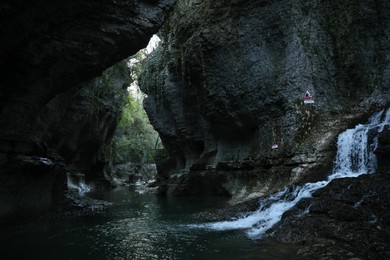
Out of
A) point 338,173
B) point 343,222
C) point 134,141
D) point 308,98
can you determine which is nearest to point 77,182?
point 134,141

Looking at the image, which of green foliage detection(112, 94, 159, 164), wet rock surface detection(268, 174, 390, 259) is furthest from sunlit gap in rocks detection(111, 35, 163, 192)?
wet rock surface detection(268, 174, 390, 259)

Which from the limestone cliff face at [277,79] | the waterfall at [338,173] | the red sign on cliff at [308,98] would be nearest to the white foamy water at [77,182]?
the limestone cliff face at [277,79]

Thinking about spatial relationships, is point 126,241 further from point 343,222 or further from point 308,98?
point 308,98

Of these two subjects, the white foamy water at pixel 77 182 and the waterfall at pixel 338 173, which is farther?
the white foamy water at pixel 77 182

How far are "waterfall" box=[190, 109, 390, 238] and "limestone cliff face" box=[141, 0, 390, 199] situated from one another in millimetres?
701

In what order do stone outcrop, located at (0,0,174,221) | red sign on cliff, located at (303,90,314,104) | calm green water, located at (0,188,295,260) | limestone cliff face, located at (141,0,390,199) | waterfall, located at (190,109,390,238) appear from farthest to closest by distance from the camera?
1. red sign on cliff, located at (303,90,314,104)
2. limestone cliff face, located at (141,0,390,199)
3. waterfall, located at (190,109,390,238)
4. stone outcrop, located at (0,0,174,221)
5. calm green water, located at (0,188,295,260)

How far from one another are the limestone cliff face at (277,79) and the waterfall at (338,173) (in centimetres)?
70

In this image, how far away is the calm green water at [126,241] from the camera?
7219 millimetres

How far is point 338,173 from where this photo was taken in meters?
12.3

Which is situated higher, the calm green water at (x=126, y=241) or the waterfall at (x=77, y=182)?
the waterfall at (x=77, y=182)

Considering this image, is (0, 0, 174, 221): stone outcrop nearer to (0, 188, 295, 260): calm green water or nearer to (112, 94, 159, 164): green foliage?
(0, 188, 295, 260): calm green water

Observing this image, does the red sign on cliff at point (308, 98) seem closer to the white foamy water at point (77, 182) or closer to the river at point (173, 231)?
the river at point (173, 231)

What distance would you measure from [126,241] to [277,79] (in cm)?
1214

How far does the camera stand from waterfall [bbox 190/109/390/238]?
998cm
